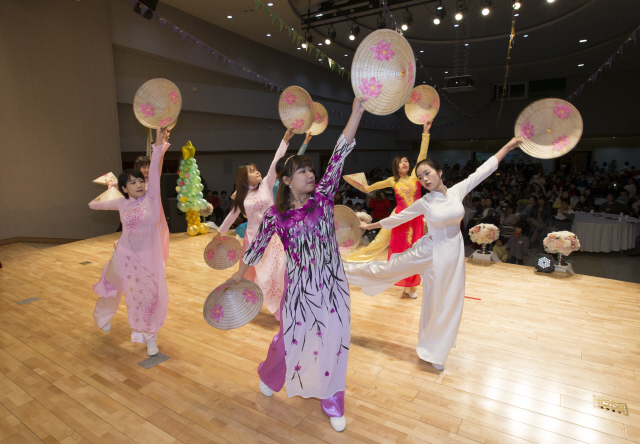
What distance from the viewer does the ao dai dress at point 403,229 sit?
4.07m

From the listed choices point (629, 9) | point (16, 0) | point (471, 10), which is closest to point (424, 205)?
point (471, 10)

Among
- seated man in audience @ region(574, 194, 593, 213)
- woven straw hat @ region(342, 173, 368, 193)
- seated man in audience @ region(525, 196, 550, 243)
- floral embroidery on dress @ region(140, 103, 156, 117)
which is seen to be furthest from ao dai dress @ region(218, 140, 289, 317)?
seated man in audience @ region(574, 194, 593, 213)

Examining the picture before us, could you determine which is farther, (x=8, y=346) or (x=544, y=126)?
(x=8, y=346)

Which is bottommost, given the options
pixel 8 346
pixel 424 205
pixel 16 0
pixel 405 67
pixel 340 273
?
pixel 8 346

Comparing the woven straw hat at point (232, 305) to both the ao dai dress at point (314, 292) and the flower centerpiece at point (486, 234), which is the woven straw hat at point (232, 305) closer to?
the ao dai dress at point (314, 292)

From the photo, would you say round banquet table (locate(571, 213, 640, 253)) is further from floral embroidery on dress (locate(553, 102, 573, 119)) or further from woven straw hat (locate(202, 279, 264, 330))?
woven straw hat (locate(202, 279, 264, 330))

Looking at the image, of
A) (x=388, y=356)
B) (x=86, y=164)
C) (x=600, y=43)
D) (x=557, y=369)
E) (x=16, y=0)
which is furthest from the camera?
(x=600, y=43)

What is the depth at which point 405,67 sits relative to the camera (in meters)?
2.00

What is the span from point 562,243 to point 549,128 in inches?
119

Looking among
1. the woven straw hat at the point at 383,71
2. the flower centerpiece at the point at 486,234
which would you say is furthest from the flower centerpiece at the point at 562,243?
the woven straw hat at the point at 383,71

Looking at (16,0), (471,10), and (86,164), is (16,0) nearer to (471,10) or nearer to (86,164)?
(86,164)

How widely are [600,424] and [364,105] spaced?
2222 millimetres

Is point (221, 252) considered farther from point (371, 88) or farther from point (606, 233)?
point (606, 233)

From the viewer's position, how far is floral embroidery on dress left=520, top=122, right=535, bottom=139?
8.55ft
